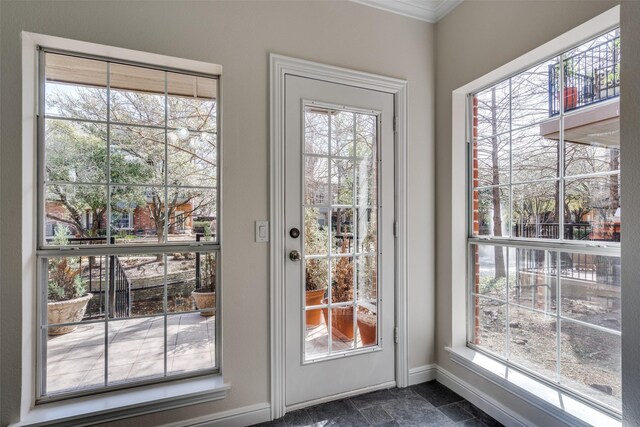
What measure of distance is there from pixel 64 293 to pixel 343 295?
1.52 metres

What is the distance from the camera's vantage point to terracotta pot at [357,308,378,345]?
2104 mm

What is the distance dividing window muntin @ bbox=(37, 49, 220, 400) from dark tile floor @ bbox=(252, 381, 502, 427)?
0.64m

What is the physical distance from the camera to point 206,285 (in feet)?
6.06

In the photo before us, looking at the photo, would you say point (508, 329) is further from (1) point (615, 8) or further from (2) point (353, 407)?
(1) point (615, 8)

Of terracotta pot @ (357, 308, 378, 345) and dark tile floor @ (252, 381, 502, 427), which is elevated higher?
terracotta pot @ (357, 308, 378, 345)

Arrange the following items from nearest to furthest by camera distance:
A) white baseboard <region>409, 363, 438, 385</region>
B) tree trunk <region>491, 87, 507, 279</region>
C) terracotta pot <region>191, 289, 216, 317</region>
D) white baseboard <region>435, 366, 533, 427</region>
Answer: white baseboard <region>435, 366, 533, 427</region> → terracotta pot <region>191, 289, 216, 317</region> → tree trunk <region>491, 87, 507, 279</region> → white baseboard <region>409, 363, 438, 385</region>

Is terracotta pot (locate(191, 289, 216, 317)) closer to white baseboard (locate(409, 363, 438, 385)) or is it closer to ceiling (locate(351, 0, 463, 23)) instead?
white baseboard (locate(409, 363, 438, 385))

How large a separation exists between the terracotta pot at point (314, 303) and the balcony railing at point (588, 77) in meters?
1.63

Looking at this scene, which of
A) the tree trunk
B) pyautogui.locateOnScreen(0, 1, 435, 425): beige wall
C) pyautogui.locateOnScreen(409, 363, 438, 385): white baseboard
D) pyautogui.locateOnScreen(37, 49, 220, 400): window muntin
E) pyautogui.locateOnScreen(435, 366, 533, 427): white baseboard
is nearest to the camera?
pyautogui.locateOnScreen(0, 1, 435, 425): beige wall

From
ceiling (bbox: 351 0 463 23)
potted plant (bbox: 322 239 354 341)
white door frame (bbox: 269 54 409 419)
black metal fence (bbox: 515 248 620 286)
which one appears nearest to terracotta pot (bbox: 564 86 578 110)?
black metal fence (bbox: 515 248 620 286)

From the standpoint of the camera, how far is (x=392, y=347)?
7.09 ft

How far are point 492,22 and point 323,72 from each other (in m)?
1.02

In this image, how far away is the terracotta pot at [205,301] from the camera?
71.7 inches

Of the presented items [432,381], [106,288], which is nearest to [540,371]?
[432,381]
